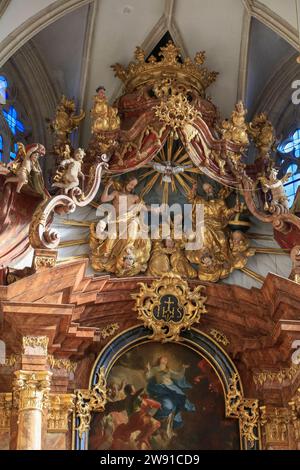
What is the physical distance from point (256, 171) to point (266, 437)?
4534 mm

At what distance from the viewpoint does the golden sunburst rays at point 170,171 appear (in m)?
19.1

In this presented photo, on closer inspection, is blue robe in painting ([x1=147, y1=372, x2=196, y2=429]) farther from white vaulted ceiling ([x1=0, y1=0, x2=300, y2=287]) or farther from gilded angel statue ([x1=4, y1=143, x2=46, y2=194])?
white vaulted ceiling ([x1=0, y1=0, x2=300, y2=287])

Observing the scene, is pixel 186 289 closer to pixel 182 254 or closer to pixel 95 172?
pixel 182 254

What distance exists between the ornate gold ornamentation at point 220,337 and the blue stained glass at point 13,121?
534cm

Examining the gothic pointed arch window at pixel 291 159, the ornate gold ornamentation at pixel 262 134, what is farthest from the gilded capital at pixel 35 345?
the gothic pointed arch window at pixel 291 159

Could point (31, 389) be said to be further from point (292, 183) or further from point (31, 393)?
point (292, 183)

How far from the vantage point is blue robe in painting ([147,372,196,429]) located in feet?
58.8

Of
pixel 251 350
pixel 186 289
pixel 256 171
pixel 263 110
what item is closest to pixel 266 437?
pixel 251 350

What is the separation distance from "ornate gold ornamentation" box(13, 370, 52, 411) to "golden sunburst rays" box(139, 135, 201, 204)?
396 centimetres

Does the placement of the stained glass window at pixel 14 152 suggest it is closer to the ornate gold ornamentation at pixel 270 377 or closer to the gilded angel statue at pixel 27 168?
the gilded angel statue at pixel 27 168

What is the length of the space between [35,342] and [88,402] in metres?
1.42
